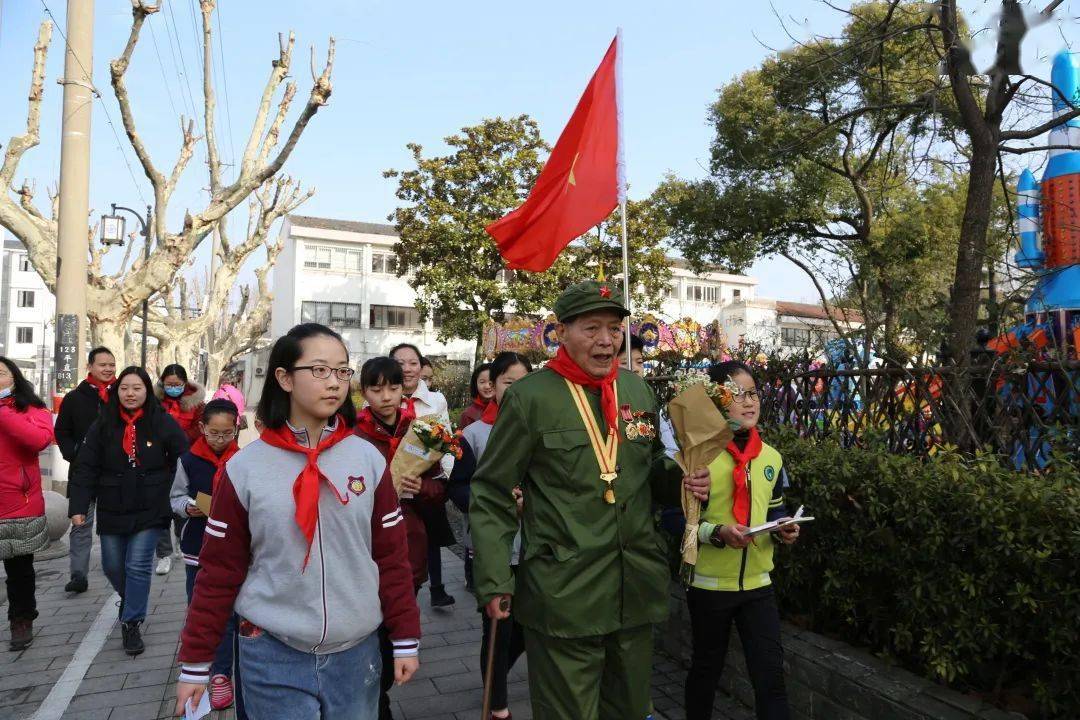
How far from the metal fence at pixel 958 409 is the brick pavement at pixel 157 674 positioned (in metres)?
1.80

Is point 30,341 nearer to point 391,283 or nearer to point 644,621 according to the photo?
point 391,283

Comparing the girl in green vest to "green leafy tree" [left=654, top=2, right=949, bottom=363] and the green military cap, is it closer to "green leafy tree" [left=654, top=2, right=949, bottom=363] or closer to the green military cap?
the green military cap

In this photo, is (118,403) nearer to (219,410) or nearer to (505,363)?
(219,410)

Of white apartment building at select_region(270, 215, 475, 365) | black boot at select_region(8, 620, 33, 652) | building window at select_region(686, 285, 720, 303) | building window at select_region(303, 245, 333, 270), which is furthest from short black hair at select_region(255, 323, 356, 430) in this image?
building window at select_region(686, 285, 720, 303)

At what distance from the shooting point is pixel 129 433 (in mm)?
5258

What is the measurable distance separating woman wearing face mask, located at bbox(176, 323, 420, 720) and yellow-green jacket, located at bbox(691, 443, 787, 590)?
1.36 meters

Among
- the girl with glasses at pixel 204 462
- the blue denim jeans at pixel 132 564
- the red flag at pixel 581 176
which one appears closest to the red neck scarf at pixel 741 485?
the red flag at pixel 581 176

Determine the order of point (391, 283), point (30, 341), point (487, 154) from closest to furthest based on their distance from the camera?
point (487, 154), point (391, 283), point (30, 341)

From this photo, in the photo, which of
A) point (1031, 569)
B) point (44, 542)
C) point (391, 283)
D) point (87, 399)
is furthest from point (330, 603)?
point (391, 283)

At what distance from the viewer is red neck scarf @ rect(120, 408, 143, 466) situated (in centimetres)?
521

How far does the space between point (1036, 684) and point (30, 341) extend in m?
73.2

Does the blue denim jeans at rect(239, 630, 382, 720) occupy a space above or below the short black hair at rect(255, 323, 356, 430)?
below

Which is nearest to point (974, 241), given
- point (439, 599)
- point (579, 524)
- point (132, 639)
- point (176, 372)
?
point (579, 524)

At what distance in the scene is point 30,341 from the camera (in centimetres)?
6191
